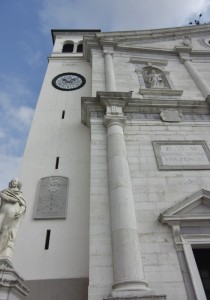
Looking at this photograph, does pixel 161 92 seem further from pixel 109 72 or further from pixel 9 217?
pixel 9 217

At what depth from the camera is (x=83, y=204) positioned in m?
9.15

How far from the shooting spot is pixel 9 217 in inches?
231

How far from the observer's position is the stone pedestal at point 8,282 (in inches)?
201

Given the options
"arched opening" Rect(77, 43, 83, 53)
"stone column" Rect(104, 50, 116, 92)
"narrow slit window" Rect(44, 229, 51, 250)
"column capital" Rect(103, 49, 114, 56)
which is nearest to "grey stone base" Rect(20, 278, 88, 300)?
"narrow slit window" Rect(44, 229, 51, 250)

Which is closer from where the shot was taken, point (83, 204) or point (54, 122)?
point (83, 204)

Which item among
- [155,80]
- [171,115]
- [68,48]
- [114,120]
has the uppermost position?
[68,48]

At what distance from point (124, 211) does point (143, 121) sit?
4.63 m

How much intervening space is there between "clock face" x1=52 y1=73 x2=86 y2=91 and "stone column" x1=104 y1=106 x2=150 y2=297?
5.79 metres

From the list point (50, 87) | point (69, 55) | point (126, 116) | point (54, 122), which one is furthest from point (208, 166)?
point (69, 55)

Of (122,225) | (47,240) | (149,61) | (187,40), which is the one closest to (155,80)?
(149,61)

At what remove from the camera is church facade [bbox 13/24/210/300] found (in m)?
6.77

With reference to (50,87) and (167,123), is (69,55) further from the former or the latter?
(167,123)

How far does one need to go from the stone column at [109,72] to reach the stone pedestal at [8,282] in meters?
8.63

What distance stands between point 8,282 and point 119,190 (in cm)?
381
